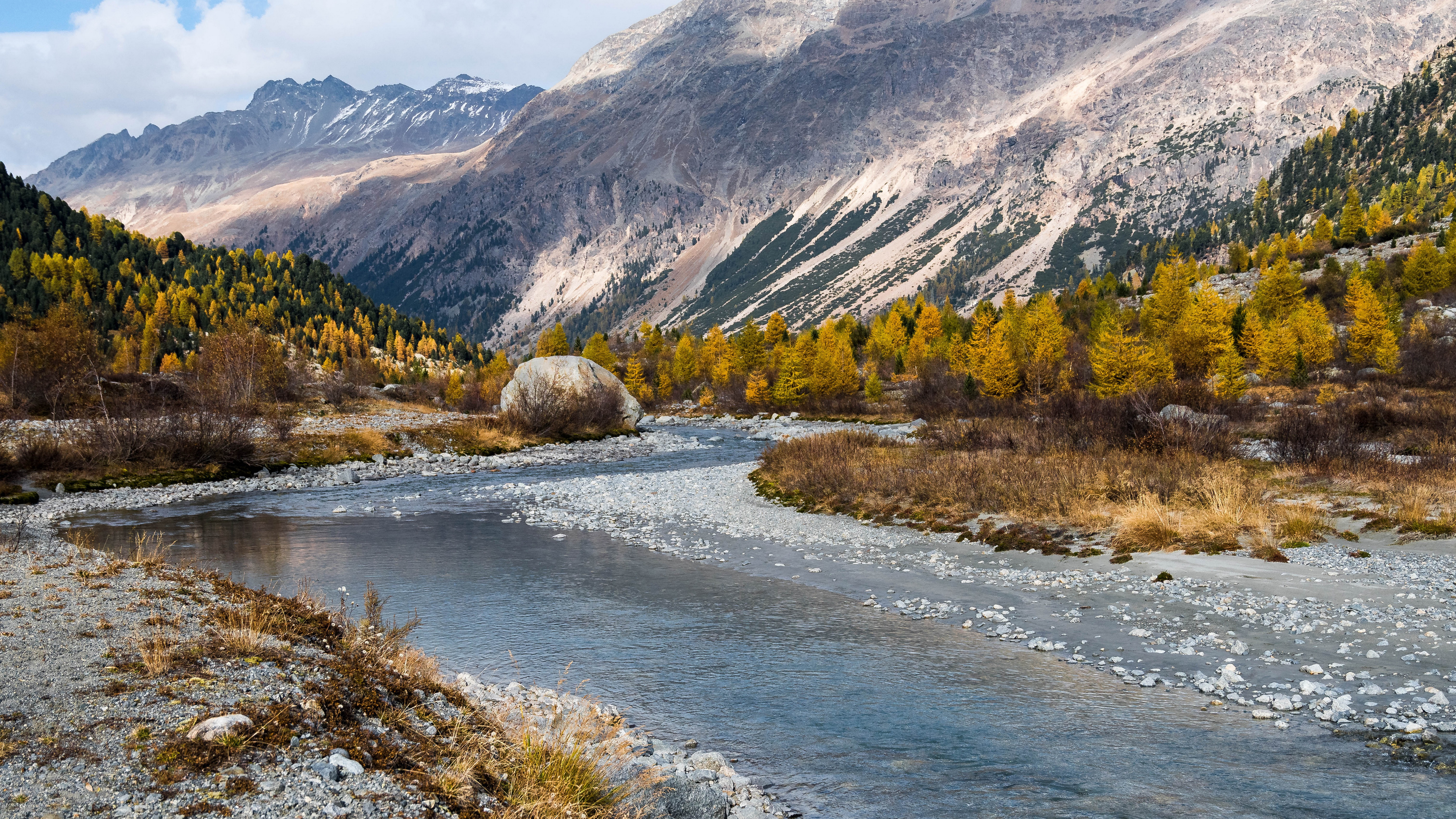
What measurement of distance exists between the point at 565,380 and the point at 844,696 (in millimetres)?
57172

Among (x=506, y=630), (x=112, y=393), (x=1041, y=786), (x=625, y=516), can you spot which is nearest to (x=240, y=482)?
(x=625, y=516)

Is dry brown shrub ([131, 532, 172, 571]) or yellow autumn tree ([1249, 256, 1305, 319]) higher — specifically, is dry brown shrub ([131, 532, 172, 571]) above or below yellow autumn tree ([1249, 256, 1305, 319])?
below

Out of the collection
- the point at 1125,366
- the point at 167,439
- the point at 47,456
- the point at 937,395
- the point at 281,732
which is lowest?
the point at 281,732

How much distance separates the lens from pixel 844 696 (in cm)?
1080

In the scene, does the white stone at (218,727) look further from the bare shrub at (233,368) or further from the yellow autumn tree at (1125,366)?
the yellow autumn tree at (1125,366)

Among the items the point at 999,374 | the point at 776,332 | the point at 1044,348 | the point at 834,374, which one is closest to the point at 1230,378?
the point at 999,374

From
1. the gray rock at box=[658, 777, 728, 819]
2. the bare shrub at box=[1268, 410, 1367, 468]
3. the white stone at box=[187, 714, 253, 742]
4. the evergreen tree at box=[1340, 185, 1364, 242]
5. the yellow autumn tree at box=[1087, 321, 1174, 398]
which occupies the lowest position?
the gray rock at box=[658, 777, 728, 819]

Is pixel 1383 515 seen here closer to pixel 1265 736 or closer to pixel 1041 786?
pixel 1265 736

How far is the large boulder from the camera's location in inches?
2482

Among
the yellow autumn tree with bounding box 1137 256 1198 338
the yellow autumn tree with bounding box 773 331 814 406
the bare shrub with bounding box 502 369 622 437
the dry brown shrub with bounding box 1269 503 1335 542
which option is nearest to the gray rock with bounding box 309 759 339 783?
the dry brown shrub with bounding box 1269 503 1335 542

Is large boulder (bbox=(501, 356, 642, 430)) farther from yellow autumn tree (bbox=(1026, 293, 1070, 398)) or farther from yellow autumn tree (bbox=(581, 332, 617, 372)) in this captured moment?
yellow autumn tree (bbox=(581, 332, 617, 372))

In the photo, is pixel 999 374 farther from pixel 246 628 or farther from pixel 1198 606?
pixel 246 628

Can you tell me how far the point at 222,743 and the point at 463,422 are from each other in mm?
57022

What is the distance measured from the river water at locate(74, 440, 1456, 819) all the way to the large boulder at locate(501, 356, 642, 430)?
1654 inches
